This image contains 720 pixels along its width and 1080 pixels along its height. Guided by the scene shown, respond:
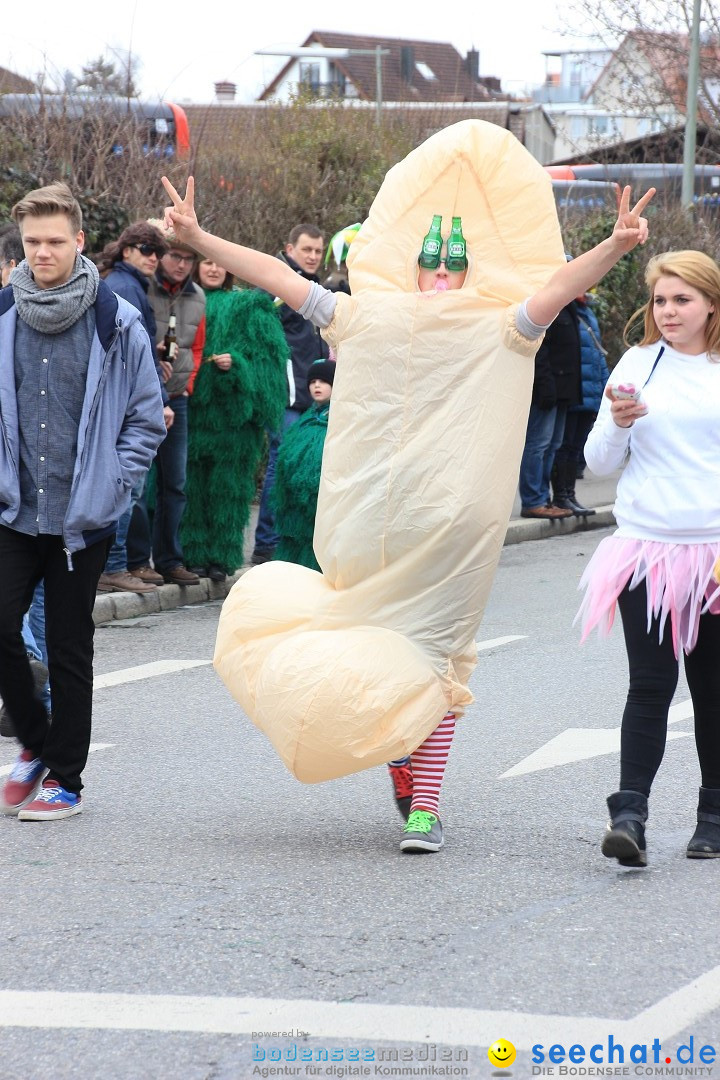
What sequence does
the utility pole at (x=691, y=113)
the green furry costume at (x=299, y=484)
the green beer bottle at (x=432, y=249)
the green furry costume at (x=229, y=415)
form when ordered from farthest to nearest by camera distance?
the utility pole at (x=691, y=113) → the green furry costume at (x=229, y=415) → the green furry costume at (x=299, y=484) → the green beer bottle at (x=432, y=249)

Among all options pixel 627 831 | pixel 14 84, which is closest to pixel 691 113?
pixel 14 84

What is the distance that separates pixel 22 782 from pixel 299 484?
3.94 meters

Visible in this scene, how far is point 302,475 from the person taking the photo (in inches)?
356

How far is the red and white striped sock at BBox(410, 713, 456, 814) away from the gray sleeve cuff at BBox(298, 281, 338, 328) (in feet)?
4.28

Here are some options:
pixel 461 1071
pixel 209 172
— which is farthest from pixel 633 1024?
pixel 209 172

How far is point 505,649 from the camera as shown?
8.59 metres

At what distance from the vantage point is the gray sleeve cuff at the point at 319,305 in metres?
4.90

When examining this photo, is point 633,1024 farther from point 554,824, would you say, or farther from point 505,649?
point 505,649

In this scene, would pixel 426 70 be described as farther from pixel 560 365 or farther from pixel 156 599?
pixel 156 599

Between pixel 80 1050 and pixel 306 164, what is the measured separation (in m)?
15.5

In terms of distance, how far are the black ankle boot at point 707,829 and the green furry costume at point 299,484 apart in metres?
4.39

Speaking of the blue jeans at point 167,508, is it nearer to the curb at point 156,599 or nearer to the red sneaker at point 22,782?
the curb at point 156,599

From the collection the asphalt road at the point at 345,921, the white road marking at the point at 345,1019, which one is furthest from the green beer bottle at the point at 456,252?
the white road marking at the point at 345,1019

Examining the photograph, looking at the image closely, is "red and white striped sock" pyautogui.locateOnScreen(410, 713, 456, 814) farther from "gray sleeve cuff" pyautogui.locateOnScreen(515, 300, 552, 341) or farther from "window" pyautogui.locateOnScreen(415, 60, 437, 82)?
"window" pyautogui.locateOnScreen(415, 60, 437, 82)
